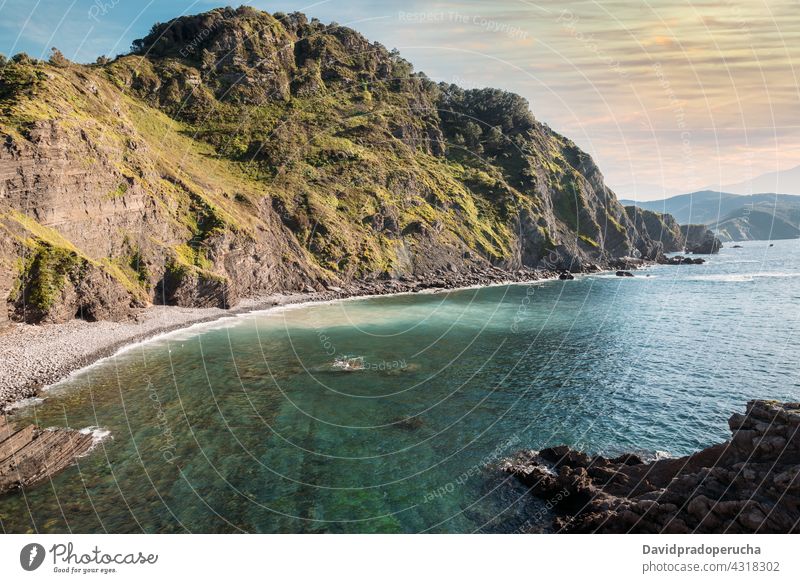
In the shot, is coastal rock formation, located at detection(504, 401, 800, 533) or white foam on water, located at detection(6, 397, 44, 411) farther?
white foam on water, located at detection(6, 397, 44, 411)

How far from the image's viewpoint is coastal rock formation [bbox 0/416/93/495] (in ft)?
87.4

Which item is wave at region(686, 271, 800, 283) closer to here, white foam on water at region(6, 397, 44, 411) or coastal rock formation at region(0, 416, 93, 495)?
coastal rock formation at region(0, 416, 93, 495)

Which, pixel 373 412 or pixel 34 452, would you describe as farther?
pixel 373 412

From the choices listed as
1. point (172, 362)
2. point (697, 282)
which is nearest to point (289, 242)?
point (172, 362)

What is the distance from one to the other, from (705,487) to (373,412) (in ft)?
80.6

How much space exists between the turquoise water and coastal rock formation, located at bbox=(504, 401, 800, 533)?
2334 millimetres

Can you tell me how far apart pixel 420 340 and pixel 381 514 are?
1581 inches

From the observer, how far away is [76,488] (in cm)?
2612

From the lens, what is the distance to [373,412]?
38719 millimetres

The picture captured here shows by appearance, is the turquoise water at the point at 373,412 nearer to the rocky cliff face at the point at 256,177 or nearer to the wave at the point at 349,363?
the wave at the point at 349,363

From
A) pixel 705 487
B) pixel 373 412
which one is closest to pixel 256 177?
pixel 373 412

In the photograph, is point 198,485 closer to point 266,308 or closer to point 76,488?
point 76,488
